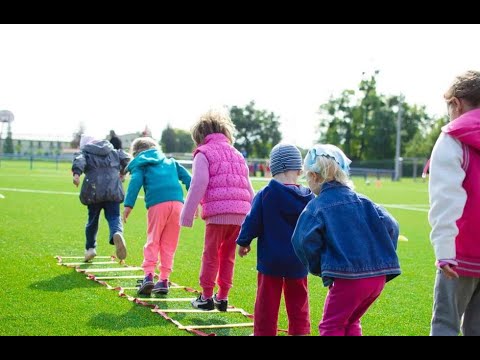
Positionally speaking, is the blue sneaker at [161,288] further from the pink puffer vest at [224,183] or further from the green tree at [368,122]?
the green tree at [368,122]

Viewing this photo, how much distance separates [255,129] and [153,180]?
82970 mm

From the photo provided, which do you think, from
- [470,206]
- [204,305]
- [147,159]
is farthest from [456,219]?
[147,159]

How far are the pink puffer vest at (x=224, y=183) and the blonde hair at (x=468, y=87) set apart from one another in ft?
8.43

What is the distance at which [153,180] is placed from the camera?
6824 mm

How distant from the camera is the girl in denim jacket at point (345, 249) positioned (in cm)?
377

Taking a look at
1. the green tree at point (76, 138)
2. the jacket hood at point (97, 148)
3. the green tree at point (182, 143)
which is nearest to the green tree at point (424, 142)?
the green tree at point (182, 143)

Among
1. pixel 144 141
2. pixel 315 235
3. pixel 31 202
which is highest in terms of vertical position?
pixel 144 141

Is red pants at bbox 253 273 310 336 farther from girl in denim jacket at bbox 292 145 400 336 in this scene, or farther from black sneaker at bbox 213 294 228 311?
black sneaker at bbox 213 294 228 311

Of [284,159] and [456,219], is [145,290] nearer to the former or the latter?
[284,159]

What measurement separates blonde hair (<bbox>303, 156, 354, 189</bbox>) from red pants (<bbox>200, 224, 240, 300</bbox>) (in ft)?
6.86
